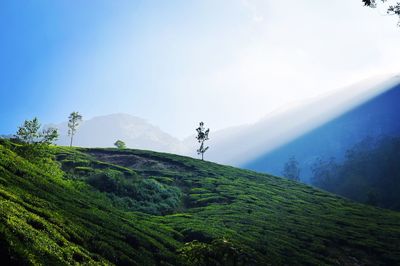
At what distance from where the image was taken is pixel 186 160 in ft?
391

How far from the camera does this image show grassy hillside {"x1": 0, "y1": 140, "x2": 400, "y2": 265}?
27.5 meters

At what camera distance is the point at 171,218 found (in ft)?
197

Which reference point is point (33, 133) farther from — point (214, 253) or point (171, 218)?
point (214, 253)

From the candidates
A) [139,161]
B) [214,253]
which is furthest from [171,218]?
[139,161]

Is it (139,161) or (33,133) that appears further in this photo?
(139,161)

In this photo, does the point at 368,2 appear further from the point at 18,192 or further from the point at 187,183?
the point at 187,183

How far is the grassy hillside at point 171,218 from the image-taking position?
27469 mm

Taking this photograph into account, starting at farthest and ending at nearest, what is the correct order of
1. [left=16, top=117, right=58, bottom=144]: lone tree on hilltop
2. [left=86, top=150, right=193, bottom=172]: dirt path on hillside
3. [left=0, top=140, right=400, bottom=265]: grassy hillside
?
1. [left=86, top=150, right=193, bottom=172]: dirt path on hillside
2. [left=16, top=117, right=58, bottom=144]: lone tree on hilltop
3. [left=0, top=140, right=400, bottom=265]: grassy hillside

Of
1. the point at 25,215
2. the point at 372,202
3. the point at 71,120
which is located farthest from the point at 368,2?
the point at 71,120

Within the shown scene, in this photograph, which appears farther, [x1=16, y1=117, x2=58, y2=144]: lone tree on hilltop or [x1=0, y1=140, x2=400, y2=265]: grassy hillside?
[x1=16, y1=117, x2=58, y2=144]: lone tree on hilltop

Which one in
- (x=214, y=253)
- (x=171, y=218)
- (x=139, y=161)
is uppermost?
(x=139, y=161)

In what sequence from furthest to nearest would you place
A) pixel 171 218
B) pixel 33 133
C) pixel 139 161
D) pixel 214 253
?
pixel 139 161
pixel 33 133
pixel 171 218
pixel 214 253

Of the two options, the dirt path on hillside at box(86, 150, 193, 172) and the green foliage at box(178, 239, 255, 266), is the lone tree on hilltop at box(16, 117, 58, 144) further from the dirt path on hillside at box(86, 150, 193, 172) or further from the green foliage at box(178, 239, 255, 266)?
the green foliage at box(178, 239, 255, 266)

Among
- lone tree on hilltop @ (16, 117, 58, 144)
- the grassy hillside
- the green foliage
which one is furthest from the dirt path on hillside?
the green foliage
